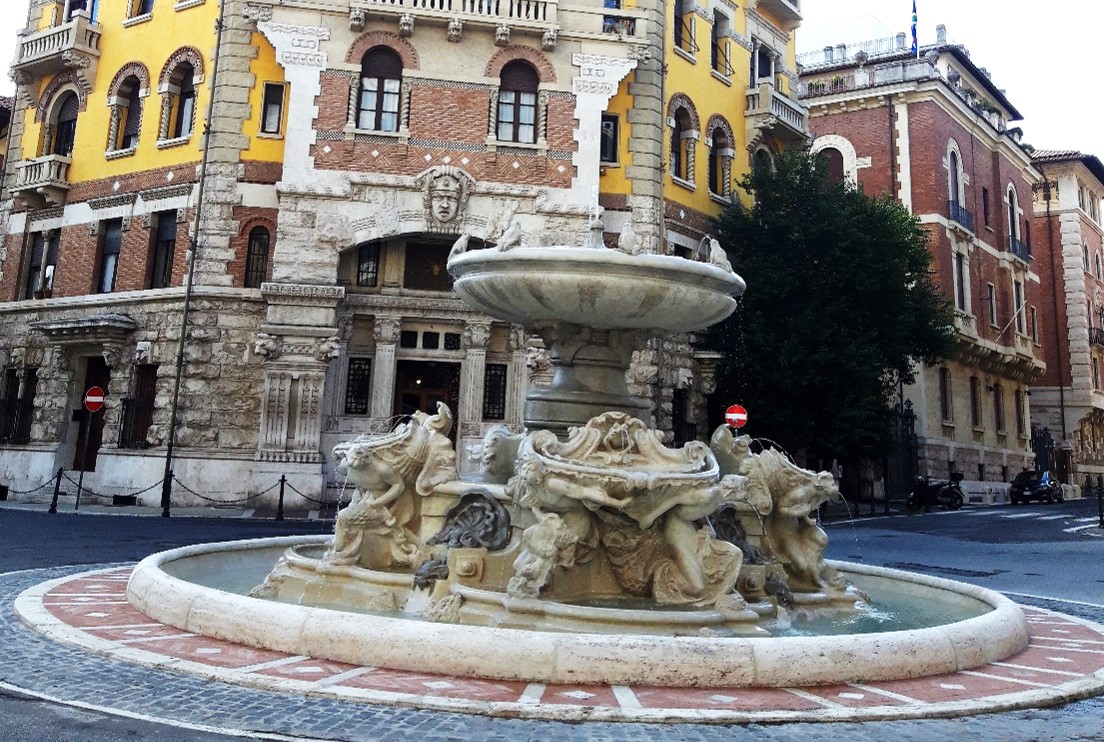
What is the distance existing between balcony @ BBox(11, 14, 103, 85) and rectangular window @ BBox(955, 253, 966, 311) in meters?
32.6

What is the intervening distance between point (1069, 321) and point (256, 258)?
142ft

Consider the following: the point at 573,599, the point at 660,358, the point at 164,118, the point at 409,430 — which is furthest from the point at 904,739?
the point at 164,118

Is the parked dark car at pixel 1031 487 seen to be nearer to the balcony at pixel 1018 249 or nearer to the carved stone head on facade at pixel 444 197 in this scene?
the balcony at pixel 1018 249

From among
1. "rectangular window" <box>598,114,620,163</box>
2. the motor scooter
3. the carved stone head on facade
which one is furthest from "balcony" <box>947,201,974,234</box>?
the carved stone head on facade

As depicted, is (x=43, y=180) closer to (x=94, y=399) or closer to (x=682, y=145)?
(x=94, y=399)

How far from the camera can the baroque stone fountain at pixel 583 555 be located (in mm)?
4633

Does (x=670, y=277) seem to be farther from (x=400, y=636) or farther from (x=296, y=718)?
(x=296, y=718)

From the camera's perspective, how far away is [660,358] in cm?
2145

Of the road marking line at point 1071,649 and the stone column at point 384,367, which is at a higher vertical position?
the stone column at point 384,367

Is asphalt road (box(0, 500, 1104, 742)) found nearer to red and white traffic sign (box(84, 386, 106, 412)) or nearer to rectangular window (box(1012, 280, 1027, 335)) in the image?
red and white traffic sign (box(84, 386, 106, 412))

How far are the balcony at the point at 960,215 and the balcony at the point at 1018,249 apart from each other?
514cm

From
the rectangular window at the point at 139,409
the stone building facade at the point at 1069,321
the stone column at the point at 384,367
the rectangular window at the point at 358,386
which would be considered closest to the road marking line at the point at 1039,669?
the stone column at the point at 384,367

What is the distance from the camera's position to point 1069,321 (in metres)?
44.8

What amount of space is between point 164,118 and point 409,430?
62.7 feet
